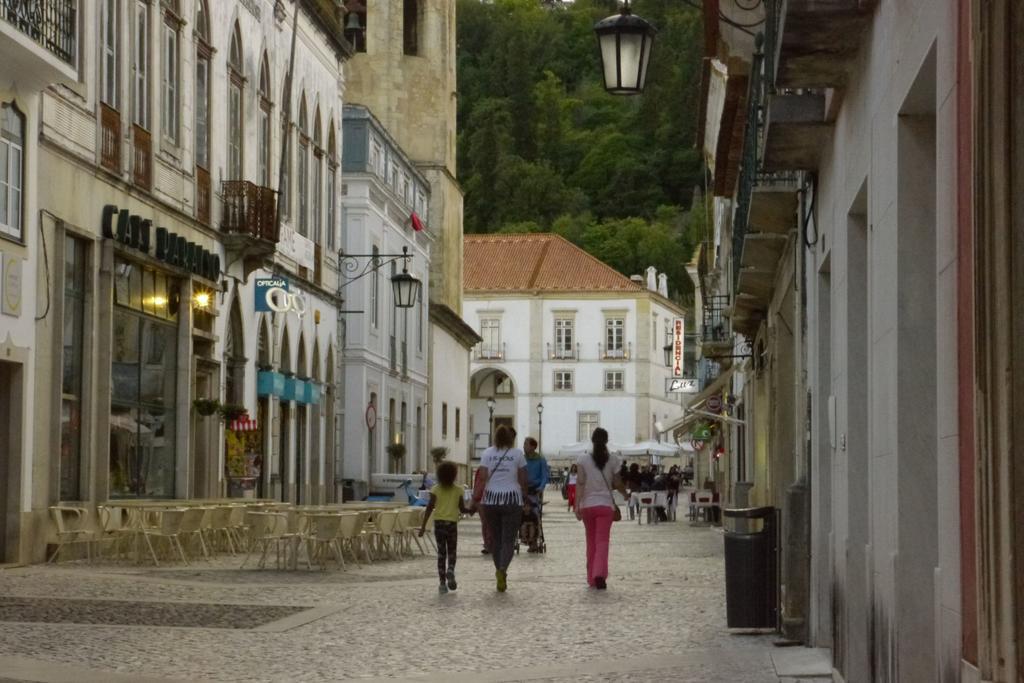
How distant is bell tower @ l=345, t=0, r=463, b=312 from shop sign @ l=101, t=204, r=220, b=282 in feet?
102

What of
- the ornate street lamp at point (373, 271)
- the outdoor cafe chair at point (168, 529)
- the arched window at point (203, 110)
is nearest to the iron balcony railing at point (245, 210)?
the arched window at point (203, 110)

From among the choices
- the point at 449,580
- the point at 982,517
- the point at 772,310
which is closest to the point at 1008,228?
the point at 982,517

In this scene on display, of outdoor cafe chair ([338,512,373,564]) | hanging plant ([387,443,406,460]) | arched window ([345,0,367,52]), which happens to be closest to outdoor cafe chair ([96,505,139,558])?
outdoor cafe chair ([338,512,373,564])

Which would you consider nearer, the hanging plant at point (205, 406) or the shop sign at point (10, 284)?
the shop sign at point (10, 284)

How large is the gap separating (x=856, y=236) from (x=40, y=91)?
14941mm

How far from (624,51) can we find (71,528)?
12.0m

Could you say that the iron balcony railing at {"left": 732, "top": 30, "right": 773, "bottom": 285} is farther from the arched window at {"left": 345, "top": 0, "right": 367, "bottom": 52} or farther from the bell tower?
the bell tower

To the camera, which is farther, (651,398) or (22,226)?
(651,398)

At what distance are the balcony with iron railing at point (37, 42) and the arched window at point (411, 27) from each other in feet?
133

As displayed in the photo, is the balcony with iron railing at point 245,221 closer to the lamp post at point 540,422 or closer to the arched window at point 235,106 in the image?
the arched window at point 235,106

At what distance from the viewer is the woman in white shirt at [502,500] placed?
19984 mm

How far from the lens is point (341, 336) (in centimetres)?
4950

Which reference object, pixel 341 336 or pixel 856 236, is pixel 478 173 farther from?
pixel 856 236

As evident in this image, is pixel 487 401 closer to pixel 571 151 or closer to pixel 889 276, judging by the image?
pixel 571 151
